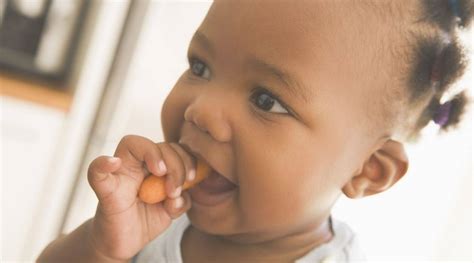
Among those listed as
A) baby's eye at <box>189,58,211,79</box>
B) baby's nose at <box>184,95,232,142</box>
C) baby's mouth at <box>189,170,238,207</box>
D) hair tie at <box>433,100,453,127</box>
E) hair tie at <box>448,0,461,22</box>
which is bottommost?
baby's mouth at <box>189,170,238,207</box>

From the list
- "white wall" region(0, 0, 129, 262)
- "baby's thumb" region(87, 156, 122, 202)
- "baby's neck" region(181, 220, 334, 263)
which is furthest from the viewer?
"white wall" region(0, 0, 129, 262)

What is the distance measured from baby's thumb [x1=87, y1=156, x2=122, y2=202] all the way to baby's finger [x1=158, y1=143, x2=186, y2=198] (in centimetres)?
4

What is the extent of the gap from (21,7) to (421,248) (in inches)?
31.6

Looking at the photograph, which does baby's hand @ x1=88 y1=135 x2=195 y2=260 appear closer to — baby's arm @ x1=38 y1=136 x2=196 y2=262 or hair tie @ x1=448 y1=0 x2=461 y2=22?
baby's arm @ x1=38 y1=136 x2=196 y2=262

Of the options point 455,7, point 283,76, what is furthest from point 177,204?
point 455,7

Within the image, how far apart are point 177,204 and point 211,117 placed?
0.23 feet

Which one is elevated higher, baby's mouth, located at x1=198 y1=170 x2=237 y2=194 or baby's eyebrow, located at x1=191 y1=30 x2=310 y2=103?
baby's eyebrow, located at x1=191 y1=30 x2=310 y2=103

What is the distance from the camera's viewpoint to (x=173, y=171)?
1.17ft

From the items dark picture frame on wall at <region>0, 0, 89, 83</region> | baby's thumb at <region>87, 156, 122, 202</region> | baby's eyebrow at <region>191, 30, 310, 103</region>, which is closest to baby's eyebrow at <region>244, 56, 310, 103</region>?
baby's eyebrow at <region>191, 30, 310, 103</region>

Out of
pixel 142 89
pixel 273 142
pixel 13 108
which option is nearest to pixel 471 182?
pixel 273 142

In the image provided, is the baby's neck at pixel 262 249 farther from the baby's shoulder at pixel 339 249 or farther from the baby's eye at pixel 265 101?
the baby's eye at pixel 265 101

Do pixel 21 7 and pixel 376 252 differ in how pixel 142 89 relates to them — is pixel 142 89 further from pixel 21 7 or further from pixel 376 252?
pixel 21 7

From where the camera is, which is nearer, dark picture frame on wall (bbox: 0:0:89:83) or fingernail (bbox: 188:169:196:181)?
fingernail (bbox: 188:169:196:181)

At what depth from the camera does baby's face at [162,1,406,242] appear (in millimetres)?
337
